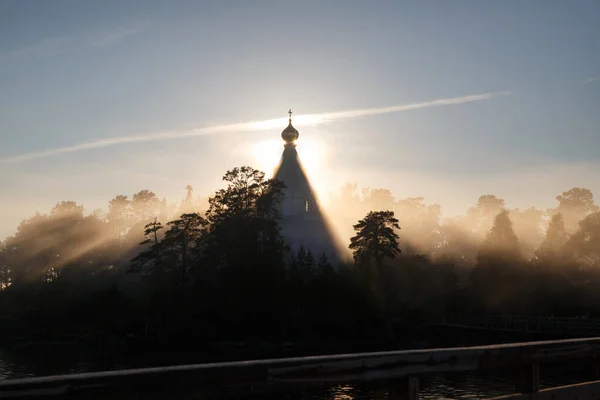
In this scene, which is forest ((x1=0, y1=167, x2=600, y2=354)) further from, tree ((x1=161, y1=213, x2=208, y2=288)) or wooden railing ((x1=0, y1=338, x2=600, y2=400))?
wooden railing ((x1=0, y1=338, x2=600, y2=400))

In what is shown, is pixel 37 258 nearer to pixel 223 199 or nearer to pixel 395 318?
pixel 223 199

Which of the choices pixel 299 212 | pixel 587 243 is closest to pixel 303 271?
pixel 299 212

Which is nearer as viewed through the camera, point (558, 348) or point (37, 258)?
point (558, 348)

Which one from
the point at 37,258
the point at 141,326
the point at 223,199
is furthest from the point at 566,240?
the point at 37,258

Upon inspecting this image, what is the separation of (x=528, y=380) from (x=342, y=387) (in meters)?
16.0

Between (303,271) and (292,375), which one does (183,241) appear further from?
(292,375)

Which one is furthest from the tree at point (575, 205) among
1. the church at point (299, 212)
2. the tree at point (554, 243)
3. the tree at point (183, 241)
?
the tree at point (183, 241)

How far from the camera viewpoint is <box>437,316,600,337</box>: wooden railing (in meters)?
48.0

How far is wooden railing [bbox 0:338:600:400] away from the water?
11.4 m

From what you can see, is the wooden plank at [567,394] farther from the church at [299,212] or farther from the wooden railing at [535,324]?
the church at [299,212]

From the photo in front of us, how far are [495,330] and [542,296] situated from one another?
10.9 meters

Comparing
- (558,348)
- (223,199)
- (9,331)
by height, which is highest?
(223,199)

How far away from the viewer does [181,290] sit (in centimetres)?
6231

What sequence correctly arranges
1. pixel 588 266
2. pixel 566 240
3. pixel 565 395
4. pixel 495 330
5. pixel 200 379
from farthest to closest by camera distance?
pixel 566 240 < pixel 588 266 < pixel 495 330 < pixel 565 395 < pixel 200 379
